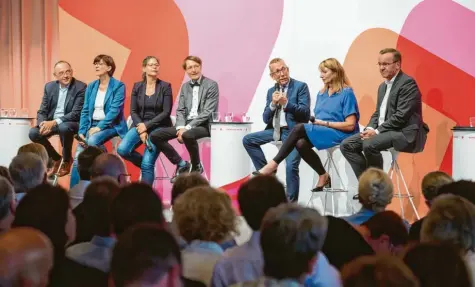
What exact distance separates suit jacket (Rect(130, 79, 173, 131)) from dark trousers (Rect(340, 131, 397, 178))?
5.84 ft

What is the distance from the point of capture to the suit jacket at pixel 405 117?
5688 mm

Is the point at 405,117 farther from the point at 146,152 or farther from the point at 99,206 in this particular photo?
the point at 99,206

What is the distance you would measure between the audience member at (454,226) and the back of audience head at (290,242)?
44 cm

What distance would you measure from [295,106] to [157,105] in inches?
53.9

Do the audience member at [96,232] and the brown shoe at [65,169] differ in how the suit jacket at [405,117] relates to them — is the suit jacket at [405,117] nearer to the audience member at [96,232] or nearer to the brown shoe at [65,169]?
the brown shoe at [65,169]

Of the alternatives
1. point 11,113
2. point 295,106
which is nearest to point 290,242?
point 295,106

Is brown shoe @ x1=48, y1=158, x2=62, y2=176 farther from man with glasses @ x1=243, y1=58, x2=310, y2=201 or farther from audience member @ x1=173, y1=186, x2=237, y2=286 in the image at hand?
audience member @ x1=173, y1=186, x2=237, y2=286

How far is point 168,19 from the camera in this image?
7.59m

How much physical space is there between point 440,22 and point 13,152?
4332mm

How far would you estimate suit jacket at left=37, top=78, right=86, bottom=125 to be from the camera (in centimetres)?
698

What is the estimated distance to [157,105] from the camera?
6738 mm

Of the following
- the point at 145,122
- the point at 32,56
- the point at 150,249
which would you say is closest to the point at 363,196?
the point at 150,249

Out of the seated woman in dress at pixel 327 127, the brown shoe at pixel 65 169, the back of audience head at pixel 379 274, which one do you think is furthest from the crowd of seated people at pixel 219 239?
the brown shoe at pixel 65 169

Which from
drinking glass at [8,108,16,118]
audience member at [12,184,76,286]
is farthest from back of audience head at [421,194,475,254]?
drinking glass at [8,108,16,118]
